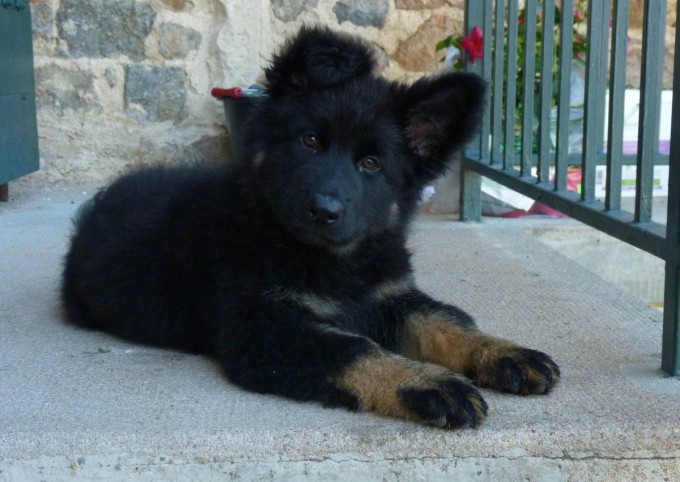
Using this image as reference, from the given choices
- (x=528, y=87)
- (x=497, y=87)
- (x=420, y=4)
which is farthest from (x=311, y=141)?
(x=420, y=4)

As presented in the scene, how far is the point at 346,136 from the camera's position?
2754mm

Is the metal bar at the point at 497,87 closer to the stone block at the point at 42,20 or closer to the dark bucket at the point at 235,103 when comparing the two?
the dark bucket at the point at 235,103

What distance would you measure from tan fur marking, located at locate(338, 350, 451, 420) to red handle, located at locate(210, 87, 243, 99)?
339cm

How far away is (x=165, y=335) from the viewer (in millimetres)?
3092

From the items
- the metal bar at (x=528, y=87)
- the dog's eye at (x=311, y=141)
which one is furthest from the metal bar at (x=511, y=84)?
the dog's eye at (x=311, y=141)

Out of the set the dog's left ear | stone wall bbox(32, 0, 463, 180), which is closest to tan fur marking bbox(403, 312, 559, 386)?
the dog's left ear

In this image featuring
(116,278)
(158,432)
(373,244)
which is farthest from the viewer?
(116,278)

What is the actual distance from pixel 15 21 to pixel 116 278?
2838 mm

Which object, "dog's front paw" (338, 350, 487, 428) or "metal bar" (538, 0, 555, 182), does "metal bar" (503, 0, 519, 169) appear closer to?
"metal bar" (538, 0, 555, 182)

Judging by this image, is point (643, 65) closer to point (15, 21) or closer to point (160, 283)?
point (160, 283)

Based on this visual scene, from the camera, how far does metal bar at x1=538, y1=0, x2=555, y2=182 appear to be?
4.32 metres

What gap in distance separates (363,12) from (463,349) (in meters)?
3.94

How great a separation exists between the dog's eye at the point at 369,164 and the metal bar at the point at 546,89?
1.68 metres

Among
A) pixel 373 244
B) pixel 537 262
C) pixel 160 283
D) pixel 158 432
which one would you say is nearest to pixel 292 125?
pixel 373 244
